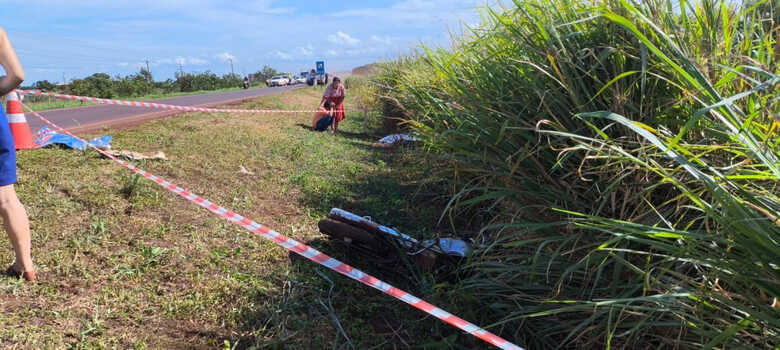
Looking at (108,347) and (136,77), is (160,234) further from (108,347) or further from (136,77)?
(136,77)

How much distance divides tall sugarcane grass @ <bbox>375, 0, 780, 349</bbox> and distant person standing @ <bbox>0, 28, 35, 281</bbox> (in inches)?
96.4

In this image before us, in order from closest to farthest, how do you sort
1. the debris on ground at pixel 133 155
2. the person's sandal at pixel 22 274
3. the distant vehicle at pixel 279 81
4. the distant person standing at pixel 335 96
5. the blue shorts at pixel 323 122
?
the person's sandal at pixel 22 274
the debris on ground at pixel 133 155
the blue shorts at pixel 323 122
the distant person standing at pixel 335 96
the distant vehicle at pixel 279 81

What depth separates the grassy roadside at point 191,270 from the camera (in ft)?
8.30

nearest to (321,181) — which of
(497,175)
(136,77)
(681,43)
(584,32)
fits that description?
(497,175)

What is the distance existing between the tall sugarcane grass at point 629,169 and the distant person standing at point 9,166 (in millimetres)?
2449

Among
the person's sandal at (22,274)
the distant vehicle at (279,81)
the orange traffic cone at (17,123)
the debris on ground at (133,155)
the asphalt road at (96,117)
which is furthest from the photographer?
the distant vehicle at (279,81)

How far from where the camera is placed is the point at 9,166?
2.59 m

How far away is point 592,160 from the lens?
7.29ft

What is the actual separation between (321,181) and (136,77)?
111ft

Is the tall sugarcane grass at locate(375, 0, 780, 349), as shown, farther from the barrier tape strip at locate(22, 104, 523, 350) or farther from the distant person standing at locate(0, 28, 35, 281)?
the distant person standing at locate(0, 28, 35, 281)

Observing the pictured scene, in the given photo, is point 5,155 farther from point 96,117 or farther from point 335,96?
point 96,117

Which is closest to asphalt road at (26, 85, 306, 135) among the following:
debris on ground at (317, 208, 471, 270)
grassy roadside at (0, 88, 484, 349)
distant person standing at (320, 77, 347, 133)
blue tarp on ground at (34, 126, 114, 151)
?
blue tarp on ground at (34, 126, 114, 151)

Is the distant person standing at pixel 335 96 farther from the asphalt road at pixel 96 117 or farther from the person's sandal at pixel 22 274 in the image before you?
the person's sandal at pixel 22 274

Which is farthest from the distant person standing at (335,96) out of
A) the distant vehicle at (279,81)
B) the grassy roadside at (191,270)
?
the distant vehicle at (279,81)
